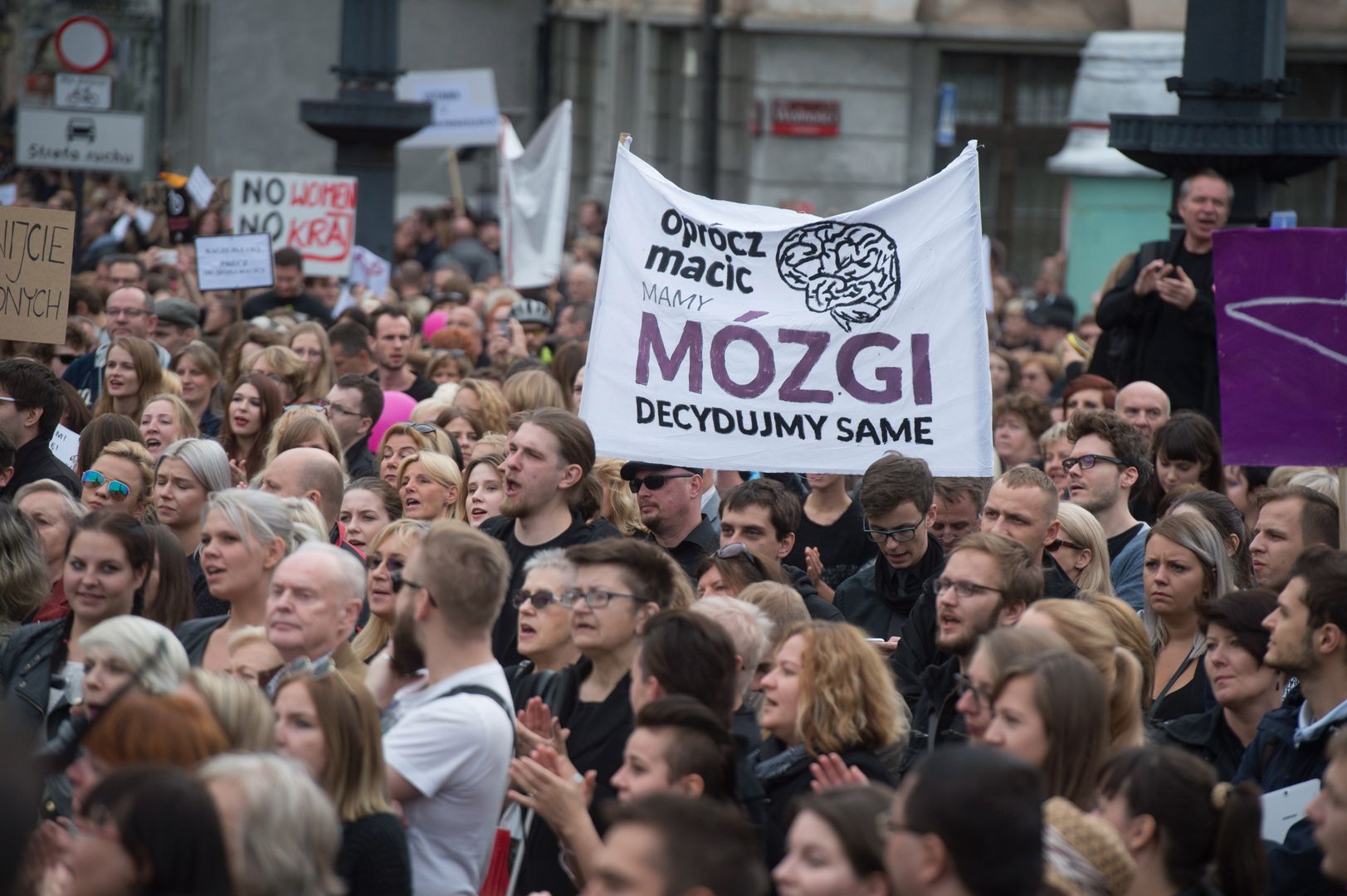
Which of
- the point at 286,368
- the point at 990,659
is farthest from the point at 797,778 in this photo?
the point at 286,368

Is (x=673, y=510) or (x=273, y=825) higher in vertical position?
(x=673, y=510)

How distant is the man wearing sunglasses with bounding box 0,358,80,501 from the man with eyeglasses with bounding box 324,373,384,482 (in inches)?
60.1

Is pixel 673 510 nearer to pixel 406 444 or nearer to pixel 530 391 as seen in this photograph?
pixel 406 444

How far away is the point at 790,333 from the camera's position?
25.6 ft

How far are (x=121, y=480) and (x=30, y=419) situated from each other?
98 centimetres

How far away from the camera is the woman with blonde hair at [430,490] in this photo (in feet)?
26.8

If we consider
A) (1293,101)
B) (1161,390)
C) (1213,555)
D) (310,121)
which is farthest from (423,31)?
(1213,555)

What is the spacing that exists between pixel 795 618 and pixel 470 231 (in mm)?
17885

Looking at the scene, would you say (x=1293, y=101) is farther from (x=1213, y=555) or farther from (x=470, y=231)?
(x=1213, y=555)

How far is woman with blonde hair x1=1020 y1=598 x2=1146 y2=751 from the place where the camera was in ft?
16.6

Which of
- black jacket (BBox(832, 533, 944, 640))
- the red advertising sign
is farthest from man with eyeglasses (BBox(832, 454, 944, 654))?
the red advertising sign

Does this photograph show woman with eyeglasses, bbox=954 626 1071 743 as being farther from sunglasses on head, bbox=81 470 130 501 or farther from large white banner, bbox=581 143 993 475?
sunglasses on head, bbox=81 470 130 501

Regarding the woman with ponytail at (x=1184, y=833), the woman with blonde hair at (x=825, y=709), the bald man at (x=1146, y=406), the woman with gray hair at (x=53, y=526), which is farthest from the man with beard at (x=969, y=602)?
the bald man at (x=1146, y=406)

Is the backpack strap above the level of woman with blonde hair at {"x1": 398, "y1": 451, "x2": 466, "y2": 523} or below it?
below
